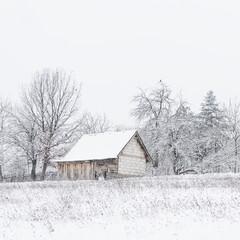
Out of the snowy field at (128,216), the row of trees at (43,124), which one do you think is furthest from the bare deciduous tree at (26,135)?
the snowy field at (128,216)

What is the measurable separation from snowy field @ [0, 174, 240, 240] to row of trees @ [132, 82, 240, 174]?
3377 cm

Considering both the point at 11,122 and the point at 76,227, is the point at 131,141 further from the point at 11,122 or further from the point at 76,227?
the point at 76,227

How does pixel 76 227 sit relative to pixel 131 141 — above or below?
below

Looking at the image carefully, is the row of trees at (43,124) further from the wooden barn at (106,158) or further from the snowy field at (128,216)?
the snowy field at (128,216)

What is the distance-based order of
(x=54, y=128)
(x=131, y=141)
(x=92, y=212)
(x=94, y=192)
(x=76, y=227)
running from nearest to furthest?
(x=76, y=227)
(x=92, y=212)
(x=94, y=192)
(x=131, y=141)
(x=54, y=128)

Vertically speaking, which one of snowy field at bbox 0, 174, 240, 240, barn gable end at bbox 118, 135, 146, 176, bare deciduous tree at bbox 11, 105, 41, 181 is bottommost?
snowy field at bbox 0, 174, 240, 240

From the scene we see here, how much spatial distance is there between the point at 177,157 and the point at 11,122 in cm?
2102

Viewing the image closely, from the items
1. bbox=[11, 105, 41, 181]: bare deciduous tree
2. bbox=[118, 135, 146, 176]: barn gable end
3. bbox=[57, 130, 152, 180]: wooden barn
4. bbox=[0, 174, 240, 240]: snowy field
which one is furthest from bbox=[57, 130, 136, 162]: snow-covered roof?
bbox=[0, 174, 240, 240]: snowy field

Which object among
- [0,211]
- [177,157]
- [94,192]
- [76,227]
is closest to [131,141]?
[177,157]

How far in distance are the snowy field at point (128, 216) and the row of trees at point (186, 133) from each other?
33.8m

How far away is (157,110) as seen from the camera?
60281 millimetres

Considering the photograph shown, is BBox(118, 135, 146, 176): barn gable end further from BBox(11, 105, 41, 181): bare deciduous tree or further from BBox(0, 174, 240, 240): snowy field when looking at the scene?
BBox(0, 174, 240, 240): snowy field

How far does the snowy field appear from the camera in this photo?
12.8 meters

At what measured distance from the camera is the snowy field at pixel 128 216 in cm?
1277
